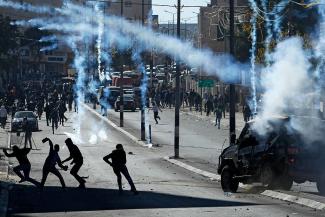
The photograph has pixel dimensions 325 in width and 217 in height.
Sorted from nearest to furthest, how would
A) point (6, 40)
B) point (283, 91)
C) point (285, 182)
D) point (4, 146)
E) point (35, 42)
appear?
point (285, 182) → point (283, 91) → point (4, 146) → point (6, 40) → point (35, 42)

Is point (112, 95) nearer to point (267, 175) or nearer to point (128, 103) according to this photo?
point (128, 103)

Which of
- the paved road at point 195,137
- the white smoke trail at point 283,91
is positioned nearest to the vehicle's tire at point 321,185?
the paved road at point 195,137

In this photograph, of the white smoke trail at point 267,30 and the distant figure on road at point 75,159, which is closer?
the distant figure on road at point 75,159

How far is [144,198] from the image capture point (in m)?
23.8

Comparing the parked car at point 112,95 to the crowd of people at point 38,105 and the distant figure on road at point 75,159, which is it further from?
the distant figure on road at point 75,159

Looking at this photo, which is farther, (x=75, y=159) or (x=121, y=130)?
(x=121, y=130)

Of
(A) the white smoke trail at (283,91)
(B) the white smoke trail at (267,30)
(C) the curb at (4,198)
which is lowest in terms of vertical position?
(C) the curb at (4,198)

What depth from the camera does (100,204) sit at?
72.8 feet

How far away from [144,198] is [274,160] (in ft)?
12.0

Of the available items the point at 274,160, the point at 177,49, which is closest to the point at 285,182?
the point at 274,160

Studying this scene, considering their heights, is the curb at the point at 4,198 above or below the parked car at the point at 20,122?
above

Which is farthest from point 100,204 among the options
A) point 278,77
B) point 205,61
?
point 205,61

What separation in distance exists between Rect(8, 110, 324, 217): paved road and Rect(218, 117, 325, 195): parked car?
0.58 metres

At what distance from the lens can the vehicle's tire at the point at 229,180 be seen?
2525 cm
